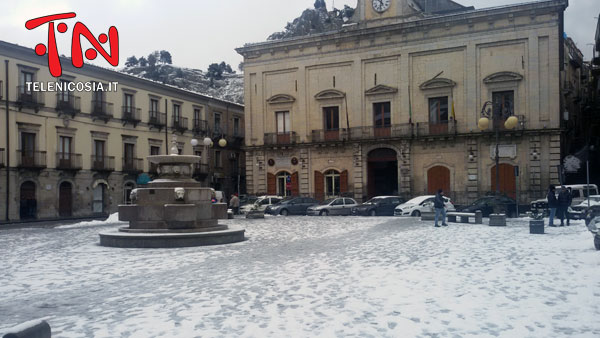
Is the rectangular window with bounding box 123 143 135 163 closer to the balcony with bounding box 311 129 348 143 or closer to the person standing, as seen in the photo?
the person standing

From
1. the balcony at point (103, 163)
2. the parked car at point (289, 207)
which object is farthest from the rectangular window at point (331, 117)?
the balcony at point (103, 163)

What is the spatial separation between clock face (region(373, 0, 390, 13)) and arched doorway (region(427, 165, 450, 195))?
12317 mm

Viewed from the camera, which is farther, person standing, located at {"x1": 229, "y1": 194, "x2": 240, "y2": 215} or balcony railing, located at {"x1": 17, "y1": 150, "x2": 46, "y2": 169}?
balcony railing, located at {"x1": 17, "y1": 150, "x2": 46, "y2": 169}

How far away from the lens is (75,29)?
23.4 m

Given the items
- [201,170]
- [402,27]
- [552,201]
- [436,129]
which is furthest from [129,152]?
[552,201]

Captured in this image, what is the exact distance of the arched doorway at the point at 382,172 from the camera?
38.0 meters

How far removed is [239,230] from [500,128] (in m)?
24.2

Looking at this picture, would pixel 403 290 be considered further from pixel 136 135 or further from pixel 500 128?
pixel 136 135

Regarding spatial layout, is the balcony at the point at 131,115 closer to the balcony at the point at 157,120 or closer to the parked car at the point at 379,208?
the balcony at the point at 157,120

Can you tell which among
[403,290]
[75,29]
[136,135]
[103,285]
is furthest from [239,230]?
[136,135]

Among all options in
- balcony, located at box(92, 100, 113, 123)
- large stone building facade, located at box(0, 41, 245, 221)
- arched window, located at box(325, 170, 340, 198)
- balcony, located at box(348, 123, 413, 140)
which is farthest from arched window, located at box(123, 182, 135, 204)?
balcony, located at box(348, 123, 413, 140)

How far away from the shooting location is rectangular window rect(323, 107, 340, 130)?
130ft

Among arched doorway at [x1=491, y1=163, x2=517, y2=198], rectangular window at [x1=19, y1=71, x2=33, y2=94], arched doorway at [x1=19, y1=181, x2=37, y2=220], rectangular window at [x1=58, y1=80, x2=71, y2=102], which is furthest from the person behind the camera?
rectangular window at [x1=58, y1=80, x2=71, y2=102]

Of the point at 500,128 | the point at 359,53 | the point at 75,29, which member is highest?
the point at 359,53
